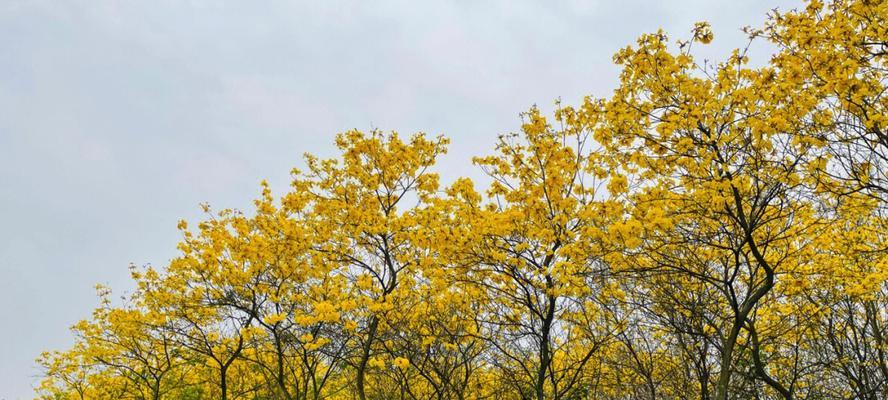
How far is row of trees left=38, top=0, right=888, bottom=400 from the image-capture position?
5586 millimetres

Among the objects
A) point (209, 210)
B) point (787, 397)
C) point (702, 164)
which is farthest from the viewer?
point (209, 210)

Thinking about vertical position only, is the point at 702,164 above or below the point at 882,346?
above

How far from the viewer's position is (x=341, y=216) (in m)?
10.0

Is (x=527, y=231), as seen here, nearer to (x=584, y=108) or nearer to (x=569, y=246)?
(x=569, y=246)

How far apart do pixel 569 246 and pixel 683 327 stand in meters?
2.40

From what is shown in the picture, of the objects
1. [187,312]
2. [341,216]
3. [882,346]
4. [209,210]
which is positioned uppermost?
[209,210]

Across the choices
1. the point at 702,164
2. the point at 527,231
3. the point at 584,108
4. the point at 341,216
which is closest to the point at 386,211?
the point at 341,216

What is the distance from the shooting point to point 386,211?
10453 mm

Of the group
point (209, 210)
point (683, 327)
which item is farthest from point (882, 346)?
point (209, 210)

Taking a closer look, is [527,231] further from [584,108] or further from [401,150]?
[401,150]

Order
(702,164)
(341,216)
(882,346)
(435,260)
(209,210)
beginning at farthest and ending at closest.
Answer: (209,210)
(341,216)
(882,346)
(435,260)
(702,164)

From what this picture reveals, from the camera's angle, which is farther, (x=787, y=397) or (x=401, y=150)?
(x=401, y=150)

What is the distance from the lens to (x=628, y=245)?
5465 mm

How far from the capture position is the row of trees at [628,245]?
5.59m
